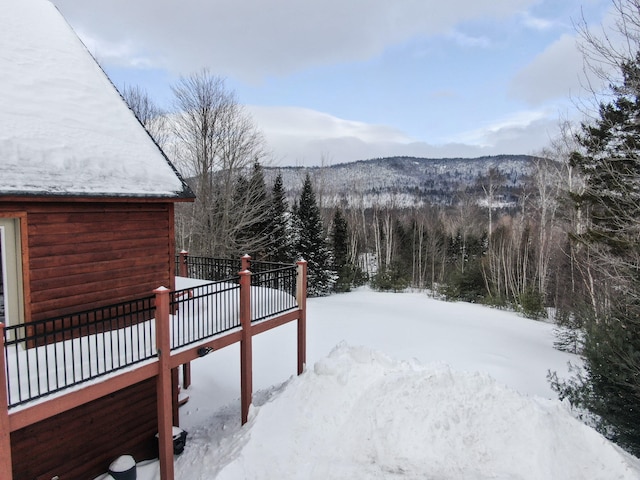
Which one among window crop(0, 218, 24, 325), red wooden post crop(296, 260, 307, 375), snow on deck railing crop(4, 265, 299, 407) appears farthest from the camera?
red wooden post crop(296, 260, 307, 375)

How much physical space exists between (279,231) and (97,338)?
21344 mm

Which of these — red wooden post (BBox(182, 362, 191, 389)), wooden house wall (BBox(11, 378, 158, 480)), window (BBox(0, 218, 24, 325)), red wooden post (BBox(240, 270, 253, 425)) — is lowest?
red wooden post (BBox(182, 362, 191, 389))

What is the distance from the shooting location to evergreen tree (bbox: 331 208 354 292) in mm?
29422

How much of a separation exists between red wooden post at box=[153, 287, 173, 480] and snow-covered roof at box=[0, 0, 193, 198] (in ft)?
7.05

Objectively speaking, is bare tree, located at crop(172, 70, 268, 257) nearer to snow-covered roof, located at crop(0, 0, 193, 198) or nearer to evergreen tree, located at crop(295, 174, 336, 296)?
evergreen tree, located at crop(295, 174, 336, 296)

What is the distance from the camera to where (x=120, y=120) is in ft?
25.3

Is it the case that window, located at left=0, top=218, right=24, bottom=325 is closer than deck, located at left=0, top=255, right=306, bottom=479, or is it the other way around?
deck, located at left=0, top=255, right=306, bottom=479

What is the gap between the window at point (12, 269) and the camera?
554cm

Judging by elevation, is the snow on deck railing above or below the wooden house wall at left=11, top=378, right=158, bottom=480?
above

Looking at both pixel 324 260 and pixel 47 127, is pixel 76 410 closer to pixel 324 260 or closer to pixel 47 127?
pixel 47 127

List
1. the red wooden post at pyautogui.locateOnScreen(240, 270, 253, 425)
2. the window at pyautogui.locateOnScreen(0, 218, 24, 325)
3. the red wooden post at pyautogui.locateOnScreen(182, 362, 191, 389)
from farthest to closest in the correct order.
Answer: the red wooden post at pyautogui.locateOnScreen(182, 362, 191, 389), the red wooden post at pyautogui.locateOnScreen(240, 270, 253, 425), the window at pyautogui.locateOnScreen(0, 218, 24, 325)

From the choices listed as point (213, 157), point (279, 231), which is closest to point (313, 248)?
point (279, 231)

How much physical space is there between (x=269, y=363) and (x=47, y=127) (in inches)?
347

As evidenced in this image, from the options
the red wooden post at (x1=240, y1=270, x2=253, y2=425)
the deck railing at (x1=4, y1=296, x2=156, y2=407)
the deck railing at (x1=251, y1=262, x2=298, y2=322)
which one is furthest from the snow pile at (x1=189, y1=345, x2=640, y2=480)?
the deck railing at (x1=4, y1=296, x2=156, y2=407)
